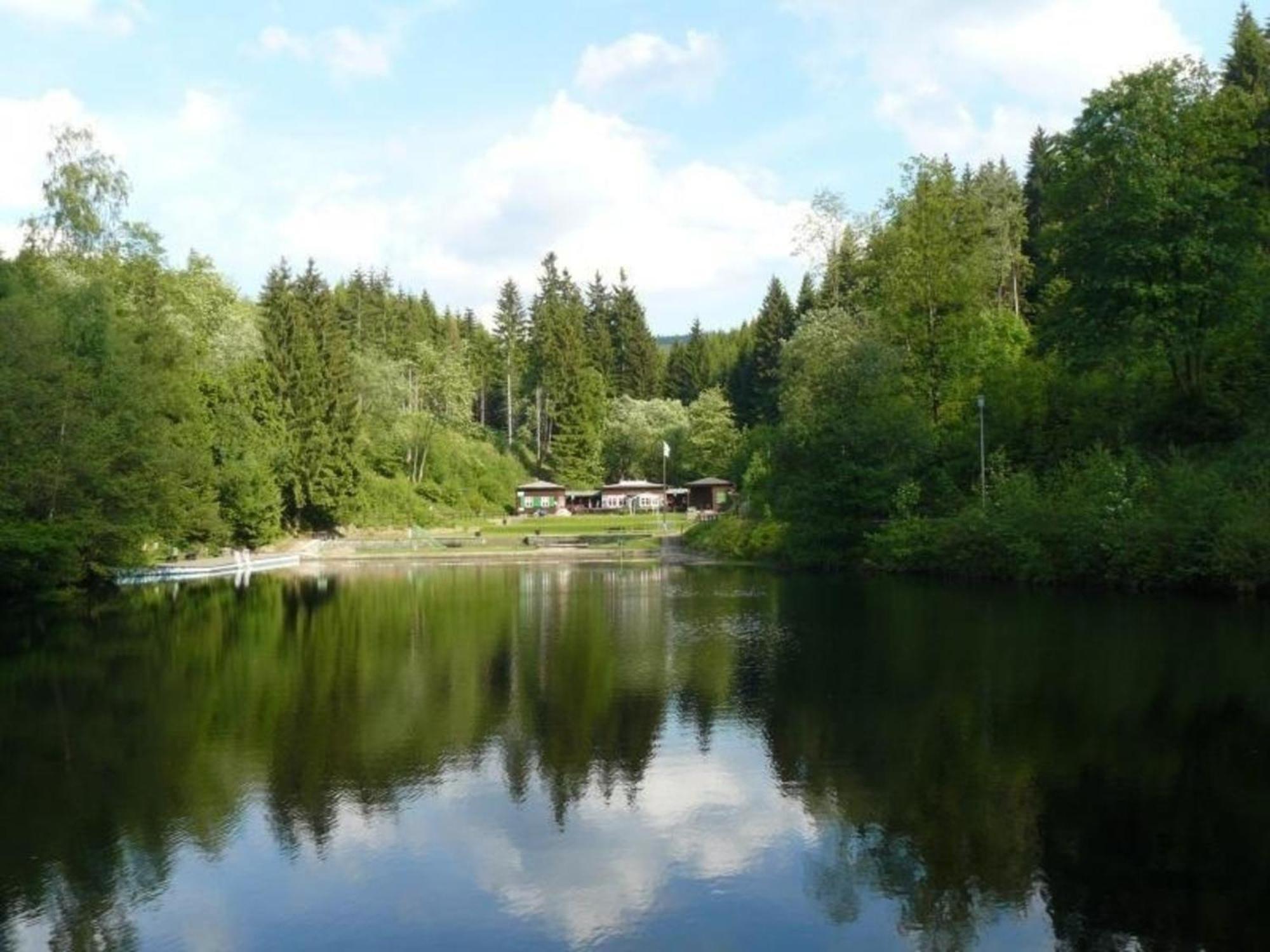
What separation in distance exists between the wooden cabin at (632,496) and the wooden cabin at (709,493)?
4.49 meters

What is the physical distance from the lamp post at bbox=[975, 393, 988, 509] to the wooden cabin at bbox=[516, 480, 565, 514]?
46020mm

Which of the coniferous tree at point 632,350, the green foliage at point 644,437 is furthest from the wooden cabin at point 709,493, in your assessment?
the coniferous tree at point 632,350

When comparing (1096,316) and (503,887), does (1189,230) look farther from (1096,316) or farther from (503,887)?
(503,887)

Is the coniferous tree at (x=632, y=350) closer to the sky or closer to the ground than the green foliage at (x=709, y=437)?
closer to the sky

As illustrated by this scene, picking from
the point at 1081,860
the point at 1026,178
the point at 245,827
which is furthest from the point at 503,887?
the point at 1026,178

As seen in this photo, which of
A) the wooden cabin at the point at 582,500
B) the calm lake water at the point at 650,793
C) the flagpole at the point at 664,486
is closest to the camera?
the calm lake water at the point at 650,793

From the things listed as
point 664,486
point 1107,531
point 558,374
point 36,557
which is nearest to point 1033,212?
point 664,486

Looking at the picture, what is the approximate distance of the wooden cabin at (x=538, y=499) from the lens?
84125 millimetres

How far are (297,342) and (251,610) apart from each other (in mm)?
35502

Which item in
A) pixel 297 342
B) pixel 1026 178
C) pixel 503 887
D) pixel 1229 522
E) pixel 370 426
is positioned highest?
pixel 1026 178

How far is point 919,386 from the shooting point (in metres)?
50.5

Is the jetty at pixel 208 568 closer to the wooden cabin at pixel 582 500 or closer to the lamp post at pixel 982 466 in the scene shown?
the lamp post at pixel 982 466

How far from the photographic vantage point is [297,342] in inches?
2482

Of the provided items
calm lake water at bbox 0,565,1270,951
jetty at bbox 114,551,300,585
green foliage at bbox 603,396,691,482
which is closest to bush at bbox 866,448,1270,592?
calm lake water at bbox 0,565,1270,951
